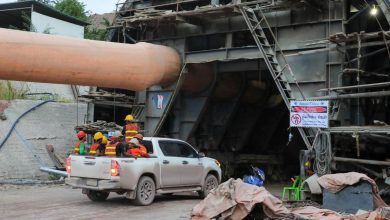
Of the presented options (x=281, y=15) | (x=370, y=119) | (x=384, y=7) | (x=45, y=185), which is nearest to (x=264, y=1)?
(x=281, y=15)

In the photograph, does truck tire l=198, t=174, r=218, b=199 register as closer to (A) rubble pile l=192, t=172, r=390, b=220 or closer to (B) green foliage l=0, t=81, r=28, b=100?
(A) rubble pile l=192, t=172, r=390, b=220

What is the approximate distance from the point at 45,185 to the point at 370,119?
11.2 meters

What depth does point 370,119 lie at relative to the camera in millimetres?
16828

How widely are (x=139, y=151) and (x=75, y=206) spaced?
2.13 m

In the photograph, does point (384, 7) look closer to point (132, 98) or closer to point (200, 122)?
point (200, 122)

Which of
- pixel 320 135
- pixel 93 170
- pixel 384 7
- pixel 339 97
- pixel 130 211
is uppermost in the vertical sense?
pixel 384 7

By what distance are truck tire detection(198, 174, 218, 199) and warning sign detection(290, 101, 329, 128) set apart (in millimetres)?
3073

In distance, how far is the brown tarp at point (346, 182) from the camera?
1068 centimetres

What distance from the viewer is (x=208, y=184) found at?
1552 centimetres

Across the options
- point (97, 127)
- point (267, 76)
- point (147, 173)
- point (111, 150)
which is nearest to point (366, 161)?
point (147, 173)

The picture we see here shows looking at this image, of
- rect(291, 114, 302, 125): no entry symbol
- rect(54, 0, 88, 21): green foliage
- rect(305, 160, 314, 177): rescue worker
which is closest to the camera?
rect(305, 160, 314, 177): rescue worker

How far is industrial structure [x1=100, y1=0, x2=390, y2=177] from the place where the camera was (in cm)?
1391

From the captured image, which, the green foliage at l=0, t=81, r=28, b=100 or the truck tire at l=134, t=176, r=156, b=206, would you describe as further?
the green foliage at l=0, t=81, r=28, b=100

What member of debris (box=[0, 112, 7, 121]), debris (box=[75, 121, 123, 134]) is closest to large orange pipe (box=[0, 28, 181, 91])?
debris (box=[75, 121, 123, 134])
